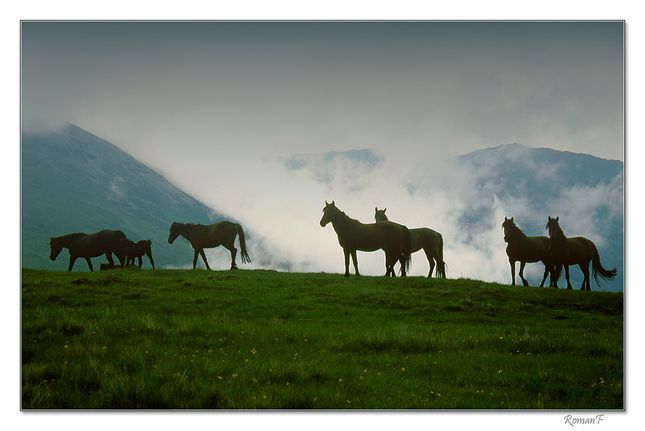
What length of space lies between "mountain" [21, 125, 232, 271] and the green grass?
230 centimetres

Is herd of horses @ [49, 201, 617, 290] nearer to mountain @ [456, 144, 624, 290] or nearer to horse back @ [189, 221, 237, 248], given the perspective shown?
horse back @ [189, 221, 237, 248]

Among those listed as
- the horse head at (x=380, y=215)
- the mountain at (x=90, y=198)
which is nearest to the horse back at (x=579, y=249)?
the horse head at (x=380, y=215)

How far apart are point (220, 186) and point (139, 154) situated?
8.67 ft

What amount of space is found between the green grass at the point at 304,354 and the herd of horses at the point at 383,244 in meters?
5.77

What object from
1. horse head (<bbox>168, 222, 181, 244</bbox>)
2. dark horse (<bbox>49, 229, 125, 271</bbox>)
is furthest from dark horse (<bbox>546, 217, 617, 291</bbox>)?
dark horse (<bbox>49, 229, 125, 271</bbox>)

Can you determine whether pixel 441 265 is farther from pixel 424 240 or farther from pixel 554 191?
pixel 554 191

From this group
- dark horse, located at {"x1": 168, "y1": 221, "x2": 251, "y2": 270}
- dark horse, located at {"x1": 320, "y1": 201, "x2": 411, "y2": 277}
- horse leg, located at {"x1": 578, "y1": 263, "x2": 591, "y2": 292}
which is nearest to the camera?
horse leg, located at {"x1": 578, "y1": 263, "x2": 591, "y2": 292}

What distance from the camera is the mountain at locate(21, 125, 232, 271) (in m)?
10.4

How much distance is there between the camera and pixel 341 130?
40.7 feet

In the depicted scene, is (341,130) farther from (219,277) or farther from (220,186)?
(219,277)

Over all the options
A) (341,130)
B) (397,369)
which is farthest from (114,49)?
(397,369)

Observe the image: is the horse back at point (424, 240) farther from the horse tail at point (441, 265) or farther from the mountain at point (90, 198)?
the mountain at point (90, 198)

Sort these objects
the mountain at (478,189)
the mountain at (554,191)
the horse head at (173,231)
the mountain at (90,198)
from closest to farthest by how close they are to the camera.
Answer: the mountain at (554,191) < the mountain at (90,198) < the mountain at (478,189) < the horse head at (173,231)

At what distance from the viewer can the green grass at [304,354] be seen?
536 centimetres
